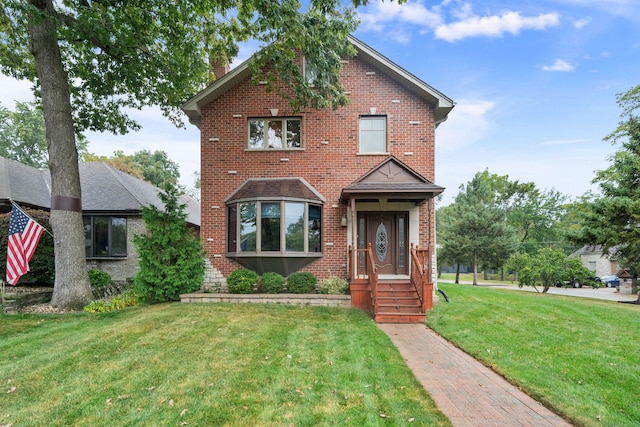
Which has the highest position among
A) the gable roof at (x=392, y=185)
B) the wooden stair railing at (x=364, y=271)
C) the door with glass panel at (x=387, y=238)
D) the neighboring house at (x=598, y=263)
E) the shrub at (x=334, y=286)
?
the gable roof at (x=392, y=185)

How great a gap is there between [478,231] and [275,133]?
74.6 feet

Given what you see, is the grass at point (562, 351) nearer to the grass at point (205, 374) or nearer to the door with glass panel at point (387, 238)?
the grass at point (205, 374)

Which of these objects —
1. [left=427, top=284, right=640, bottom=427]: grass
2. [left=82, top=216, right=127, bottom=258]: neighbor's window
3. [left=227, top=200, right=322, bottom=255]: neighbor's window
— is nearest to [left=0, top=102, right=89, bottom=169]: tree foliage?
[left=82, top=216, right=127, bottom=258]: neighbor's window

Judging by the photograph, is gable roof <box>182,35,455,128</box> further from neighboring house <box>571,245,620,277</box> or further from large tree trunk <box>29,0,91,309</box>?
neighboring house <box>571,245,620,277</box>

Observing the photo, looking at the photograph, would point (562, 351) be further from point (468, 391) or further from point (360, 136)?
point (360, 136)

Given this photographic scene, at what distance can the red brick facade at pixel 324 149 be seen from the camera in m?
10.2

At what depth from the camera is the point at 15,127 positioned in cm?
3180

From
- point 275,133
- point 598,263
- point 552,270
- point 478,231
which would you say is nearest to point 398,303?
point 275,133

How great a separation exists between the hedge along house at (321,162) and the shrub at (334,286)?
1.90ft

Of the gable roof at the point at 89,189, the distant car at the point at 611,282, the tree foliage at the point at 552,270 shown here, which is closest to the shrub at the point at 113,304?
the gable roof at the point at 89,189

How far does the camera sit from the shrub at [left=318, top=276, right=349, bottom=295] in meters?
9.27

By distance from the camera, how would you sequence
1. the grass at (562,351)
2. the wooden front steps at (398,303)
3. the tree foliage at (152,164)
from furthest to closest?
the tree foliage at (152,164)
the wooden front steps at (398,303)
the grass at (562,351)

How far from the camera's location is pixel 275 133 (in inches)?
417

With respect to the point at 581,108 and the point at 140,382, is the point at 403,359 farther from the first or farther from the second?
the point at 581,108
